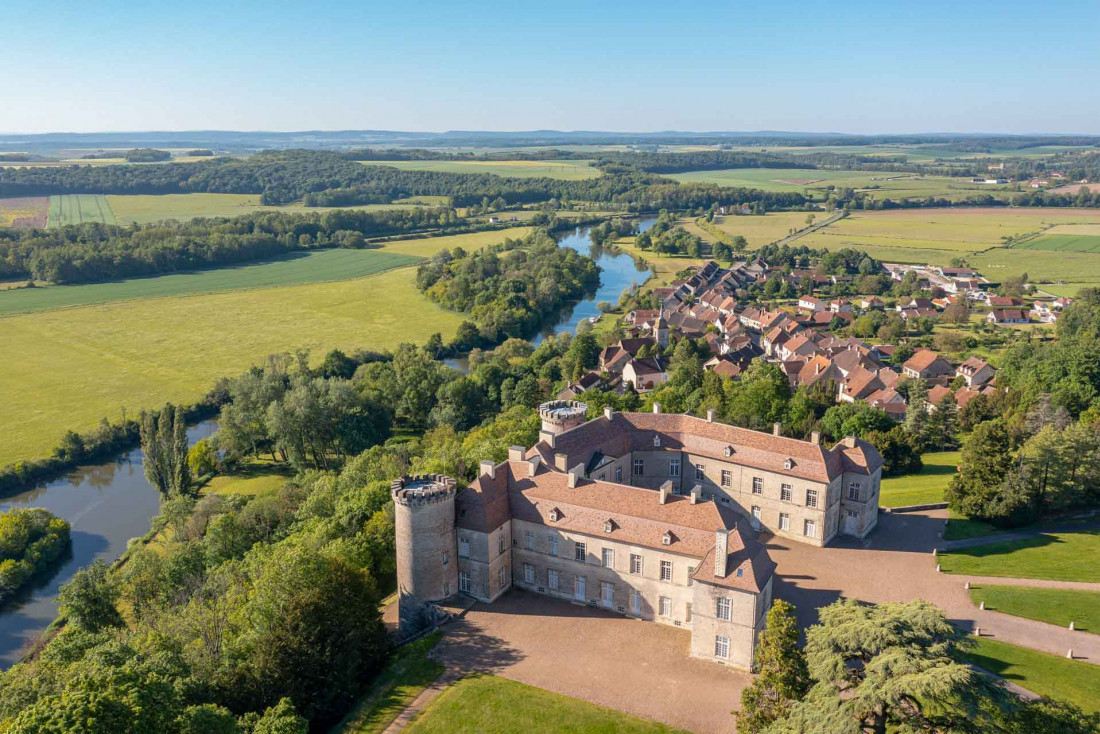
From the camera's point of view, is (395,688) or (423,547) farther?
(423,547)

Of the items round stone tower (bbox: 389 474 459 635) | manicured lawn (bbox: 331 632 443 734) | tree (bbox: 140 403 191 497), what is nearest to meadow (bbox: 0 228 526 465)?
tree (bbox: 140 403 191 497)

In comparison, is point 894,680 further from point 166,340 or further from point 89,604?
point 166,340

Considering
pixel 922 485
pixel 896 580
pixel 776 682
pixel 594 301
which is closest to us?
pixel 776 682

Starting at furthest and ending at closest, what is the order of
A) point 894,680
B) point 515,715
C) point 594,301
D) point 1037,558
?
1. point 594,301
2. point 1037,558
3. point 515,715
4. point 894,680

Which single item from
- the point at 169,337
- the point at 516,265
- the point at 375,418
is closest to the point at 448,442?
the point at 375,418

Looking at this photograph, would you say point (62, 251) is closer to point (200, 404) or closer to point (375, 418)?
point (200, 404)

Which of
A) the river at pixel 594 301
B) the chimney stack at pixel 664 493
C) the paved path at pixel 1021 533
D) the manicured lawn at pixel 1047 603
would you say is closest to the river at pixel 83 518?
the chimney stack at pixel 664 493

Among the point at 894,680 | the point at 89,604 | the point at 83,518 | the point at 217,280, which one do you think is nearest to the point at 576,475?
the point at 894,680

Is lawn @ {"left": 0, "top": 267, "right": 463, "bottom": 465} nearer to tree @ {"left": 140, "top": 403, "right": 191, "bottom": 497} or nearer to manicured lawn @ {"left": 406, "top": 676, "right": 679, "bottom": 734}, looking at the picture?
tree @ {"left": 140, "top": 403, "right": 191, "bottom": 497}
